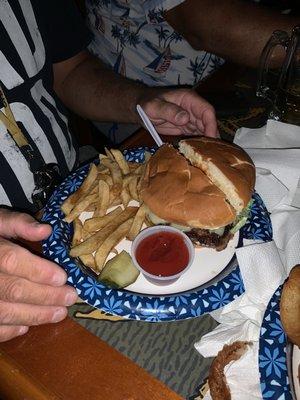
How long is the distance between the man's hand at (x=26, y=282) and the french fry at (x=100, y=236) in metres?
0.31

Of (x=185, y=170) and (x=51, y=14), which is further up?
(x=51, y=14)

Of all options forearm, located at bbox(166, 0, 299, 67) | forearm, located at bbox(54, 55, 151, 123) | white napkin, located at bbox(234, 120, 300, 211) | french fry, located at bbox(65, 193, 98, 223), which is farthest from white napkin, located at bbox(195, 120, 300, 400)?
forearm, located at bbox(166, 0, 299, 67)

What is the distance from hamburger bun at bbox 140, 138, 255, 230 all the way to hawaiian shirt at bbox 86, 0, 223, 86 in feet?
4.48

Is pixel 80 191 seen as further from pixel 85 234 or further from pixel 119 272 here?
pixel 119 272

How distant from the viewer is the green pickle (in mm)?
1574

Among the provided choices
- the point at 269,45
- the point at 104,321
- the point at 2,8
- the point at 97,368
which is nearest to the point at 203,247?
the point at 104,321

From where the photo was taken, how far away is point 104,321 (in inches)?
61.1

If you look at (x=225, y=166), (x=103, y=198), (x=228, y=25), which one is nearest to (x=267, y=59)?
(x=228, y=25)

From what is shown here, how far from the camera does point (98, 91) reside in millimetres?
2650

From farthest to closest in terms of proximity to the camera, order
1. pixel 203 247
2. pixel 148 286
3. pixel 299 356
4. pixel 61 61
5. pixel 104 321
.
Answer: pixel 61 61 → pixel 203 247 → pixel 148 286 → pixel 104 321 → pixel 299 356

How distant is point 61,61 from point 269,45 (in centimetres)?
123

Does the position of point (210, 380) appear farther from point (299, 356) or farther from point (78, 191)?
point (78, 191)

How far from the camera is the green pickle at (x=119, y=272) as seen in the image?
5.16 ft

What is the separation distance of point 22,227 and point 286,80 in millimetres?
1642
